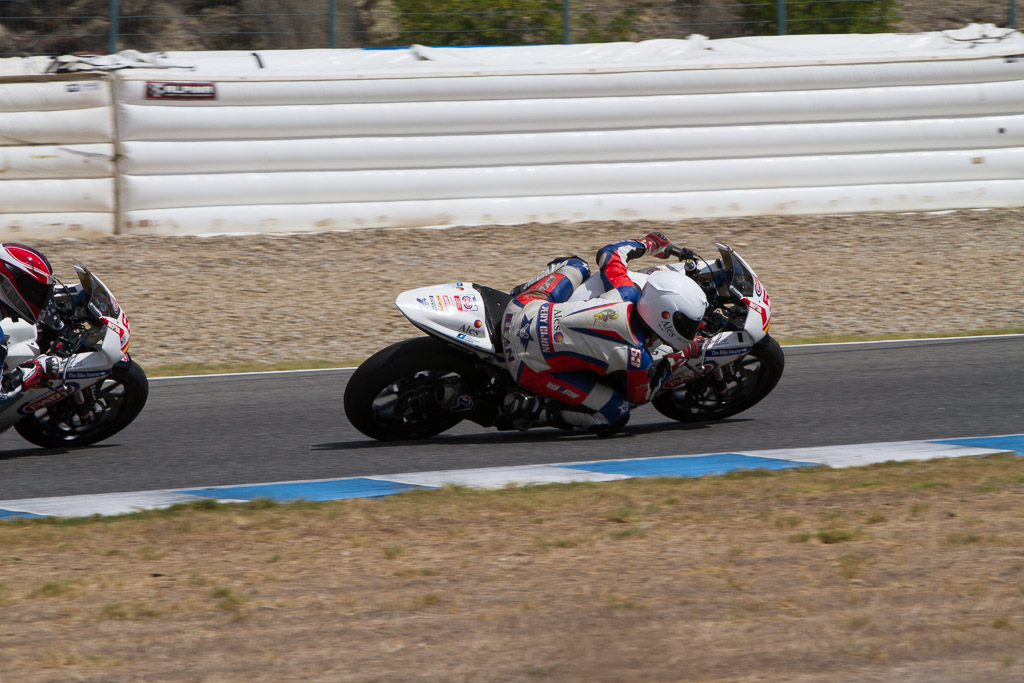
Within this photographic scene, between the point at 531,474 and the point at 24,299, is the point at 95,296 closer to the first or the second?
the point at 24,299

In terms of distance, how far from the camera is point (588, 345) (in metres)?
7.10

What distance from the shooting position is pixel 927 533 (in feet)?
16.7

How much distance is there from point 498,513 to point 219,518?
121 centimetres

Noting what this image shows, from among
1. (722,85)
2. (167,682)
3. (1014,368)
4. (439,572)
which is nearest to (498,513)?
(439,572)

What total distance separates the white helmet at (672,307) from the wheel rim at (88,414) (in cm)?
300

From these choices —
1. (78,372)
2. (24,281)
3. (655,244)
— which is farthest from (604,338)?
(24,281)

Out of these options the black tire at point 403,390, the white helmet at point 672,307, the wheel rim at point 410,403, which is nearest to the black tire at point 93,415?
the black tire at point 403,390

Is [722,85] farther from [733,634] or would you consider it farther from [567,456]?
[733,634]

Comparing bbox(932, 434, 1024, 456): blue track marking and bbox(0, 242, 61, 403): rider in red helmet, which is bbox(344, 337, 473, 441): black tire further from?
bbox(932, 434, 1024, 456): blue track marking

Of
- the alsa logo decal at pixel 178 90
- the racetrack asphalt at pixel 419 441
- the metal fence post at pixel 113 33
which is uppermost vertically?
the metal fence post at pixel 113 33

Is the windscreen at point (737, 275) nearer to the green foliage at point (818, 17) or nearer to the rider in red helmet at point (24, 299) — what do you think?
the rider in red helmet at point (24, 299)

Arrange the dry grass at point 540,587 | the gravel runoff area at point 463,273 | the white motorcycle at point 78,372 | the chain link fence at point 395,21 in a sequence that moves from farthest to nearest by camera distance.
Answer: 1. the chain link fence at point 395,21
2. the gravel runoff area at point 463,273
3. the white motorcycle at point 78,372
4. the dry grass at point 540,587

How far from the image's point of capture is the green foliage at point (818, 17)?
15906mm

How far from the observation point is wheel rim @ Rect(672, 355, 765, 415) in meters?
7.60
